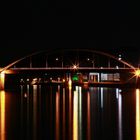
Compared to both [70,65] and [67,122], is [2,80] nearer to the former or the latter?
[70,65]

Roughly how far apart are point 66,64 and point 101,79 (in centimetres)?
1108

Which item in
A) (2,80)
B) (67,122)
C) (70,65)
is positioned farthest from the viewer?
(70,65)

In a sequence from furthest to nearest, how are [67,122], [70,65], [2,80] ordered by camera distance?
[70,65]
[2,80]
[67,122]

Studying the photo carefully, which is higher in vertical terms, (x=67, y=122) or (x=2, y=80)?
(x=2, y=80)

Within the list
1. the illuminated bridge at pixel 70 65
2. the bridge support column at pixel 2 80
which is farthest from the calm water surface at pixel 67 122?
the illuminated bridge at pixel 70 65

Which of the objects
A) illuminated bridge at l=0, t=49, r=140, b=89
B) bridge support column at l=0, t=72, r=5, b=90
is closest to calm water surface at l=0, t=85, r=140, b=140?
bridge support column at l=0, t=72, r=5, b=90

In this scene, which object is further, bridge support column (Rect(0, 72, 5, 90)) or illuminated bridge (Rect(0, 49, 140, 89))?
illuminated bridge (Rect(0, 49, 140, 89))

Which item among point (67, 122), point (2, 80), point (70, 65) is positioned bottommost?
Answer: point (67, 122)

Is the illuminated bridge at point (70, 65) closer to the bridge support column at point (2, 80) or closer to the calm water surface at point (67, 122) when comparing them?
the bridge support column at point (2, 80)

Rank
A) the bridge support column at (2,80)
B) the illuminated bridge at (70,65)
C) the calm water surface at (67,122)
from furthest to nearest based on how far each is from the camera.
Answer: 1. the illuminated bridge at (70,65)
2. the bridge support column at (2,80)
3. the calm water surface at (67,122)

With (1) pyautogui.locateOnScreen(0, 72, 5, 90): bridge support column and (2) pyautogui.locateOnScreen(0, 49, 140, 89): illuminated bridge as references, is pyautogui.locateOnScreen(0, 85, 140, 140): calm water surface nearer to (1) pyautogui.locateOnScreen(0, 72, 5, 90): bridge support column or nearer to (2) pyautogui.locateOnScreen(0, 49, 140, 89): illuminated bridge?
(1) pyautogui.locateOnScreen(0, 72, 5, 90): bridge support column

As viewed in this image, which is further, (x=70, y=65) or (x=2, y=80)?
(x=70, y=65)

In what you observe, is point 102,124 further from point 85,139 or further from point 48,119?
point 85,139

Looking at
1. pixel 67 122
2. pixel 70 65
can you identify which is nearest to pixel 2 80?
pixel 70 65
